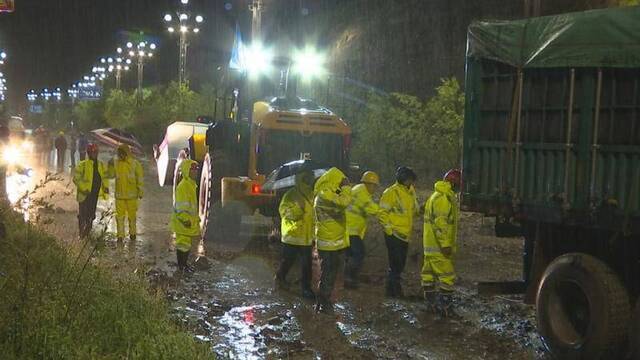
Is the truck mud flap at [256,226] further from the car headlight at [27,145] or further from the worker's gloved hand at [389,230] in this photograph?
the car headlight at [27,145]

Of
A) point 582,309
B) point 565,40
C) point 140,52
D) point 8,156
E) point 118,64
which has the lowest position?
point 582,309

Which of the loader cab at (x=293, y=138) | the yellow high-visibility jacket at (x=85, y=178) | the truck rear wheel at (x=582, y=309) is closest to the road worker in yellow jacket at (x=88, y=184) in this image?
the yellow high-visibility jacket at (x=85, y=178)

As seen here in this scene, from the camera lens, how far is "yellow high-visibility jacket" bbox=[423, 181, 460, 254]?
798 cm

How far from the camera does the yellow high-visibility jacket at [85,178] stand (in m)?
11.9

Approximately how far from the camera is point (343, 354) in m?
6.50

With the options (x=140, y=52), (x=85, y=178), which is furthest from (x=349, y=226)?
(x=140, y=52)

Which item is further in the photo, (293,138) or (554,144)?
(293,138)

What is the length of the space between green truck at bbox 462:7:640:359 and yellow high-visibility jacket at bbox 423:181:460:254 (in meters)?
0.85

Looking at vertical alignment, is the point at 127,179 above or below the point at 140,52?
below

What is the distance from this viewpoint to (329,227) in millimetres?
8133

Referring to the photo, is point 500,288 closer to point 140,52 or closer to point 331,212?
point 331,212

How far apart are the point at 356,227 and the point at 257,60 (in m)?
4.73

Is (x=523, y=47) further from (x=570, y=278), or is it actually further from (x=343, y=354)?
(x=343, y=354)

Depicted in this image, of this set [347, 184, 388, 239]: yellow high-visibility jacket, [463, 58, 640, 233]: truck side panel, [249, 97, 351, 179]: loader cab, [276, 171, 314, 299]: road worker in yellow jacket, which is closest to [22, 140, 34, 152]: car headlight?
[249, 97, 351, 179]: loader cab
